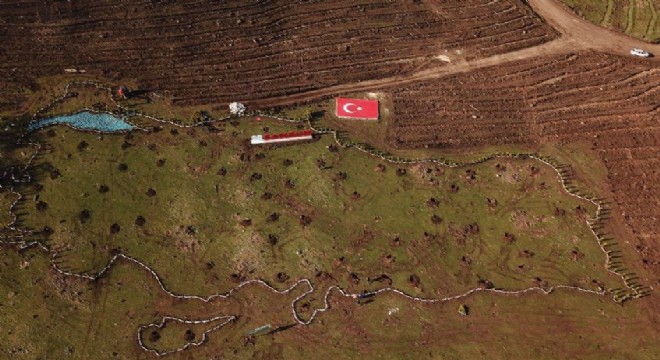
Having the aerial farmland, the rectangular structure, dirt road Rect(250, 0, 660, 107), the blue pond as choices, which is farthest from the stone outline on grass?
dirt road Rect(250, 0, 660, 107)

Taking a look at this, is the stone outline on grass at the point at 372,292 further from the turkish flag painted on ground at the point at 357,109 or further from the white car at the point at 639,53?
the white car at the point at 639,53

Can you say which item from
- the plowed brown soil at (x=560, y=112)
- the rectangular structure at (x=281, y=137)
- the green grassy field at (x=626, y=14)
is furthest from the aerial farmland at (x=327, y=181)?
the green grassy field at (x=626, y=14)

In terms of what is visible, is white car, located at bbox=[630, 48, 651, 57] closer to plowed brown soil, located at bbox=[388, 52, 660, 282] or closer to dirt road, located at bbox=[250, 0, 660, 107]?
dirt road, located at bbox=[250, 0, 660, 107]

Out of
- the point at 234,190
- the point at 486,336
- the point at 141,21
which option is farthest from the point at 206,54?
the point at 486,336

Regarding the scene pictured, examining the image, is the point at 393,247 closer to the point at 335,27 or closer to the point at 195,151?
the point at 195,151

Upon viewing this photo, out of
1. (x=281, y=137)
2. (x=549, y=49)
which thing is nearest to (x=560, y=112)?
(x=549, y=49)
